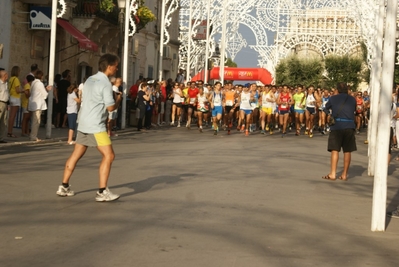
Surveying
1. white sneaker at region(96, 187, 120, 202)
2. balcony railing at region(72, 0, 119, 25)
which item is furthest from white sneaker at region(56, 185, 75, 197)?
balcony railing at region(72, 0, 119, 25)

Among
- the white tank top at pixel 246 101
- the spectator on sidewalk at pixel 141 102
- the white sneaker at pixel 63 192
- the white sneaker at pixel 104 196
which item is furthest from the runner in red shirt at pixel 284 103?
the white sneaker at pixel 104 196

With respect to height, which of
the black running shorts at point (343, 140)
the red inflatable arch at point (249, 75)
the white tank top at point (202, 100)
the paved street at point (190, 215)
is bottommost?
the paved street at point (190, 215)

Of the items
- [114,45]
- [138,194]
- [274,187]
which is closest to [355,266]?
[138,194]

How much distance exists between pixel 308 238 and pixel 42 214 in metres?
2.82

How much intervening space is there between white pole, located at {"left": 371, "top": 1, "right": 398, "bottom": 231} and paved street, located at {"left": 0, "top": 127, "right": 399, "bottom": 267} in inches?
9.3

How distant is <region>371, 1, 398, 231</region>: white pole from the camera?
10.1 m

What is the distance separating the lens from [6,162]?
53.2 feet

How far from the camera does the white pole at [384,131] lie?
33.0 feet

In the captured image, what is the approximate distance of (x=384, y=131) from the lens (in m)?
10.4

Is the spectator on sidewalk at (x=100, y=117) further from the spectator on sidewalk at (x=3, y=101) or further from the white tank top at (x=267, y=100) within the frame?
the white tank top at (x=267, y=100)

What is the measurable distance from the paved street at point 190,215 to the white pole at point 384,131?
24 centimetres

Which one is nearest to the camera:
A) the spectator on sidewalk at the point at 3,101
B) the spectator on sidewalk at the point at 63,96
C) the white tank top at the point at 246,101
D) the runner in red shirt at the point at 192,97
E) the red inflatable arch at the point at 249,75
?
the spectator on sidewalk at the point at 3,101

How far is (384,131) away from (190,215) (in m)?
2.32

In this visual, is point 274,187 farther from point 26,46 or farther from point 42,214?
point 26,46
